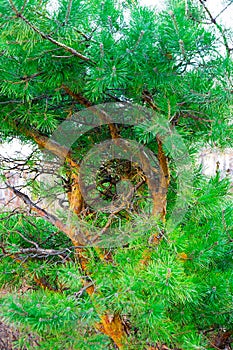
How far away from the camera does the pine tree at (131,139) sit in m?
0.57

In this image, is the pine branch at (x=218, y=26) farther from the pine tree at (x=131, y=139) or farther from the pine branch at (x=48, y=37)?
the pine branch at (x=48, y=37)

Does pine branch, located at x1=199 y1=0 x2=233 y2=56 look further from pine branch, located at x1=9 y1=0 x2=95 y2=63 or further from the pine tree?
pine branch, located at x1=9 y1=0 x2=95 y2=63

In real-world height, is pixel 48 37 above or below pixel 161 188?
above

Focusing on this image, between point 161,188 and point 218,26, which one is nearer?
point 218,26

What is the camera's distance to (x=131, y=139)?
82 cm

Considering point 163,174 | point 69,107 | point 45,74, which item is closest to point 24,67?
point 45,74

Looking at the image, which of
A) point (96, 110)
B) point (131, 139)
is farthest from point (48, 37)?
point (131, 139)

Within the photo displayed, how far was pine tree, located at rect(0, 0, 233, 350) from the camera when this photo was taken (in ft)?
1.86

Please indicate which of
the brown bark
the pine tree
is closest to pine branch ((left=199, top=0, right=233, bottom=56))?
the pine tree

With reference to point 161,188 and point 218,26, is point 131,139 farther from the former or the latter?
point 218,26

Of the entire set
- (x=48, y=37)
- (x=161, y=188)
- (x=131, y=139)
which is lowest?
(x=161, y=188)

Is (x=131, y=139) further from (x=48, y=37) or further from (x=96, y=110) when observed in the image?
(x=48, y=37)

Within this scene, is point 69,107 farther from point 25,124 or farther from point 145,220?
point 145,220

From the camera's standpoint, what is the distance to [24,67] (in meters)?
0.64
